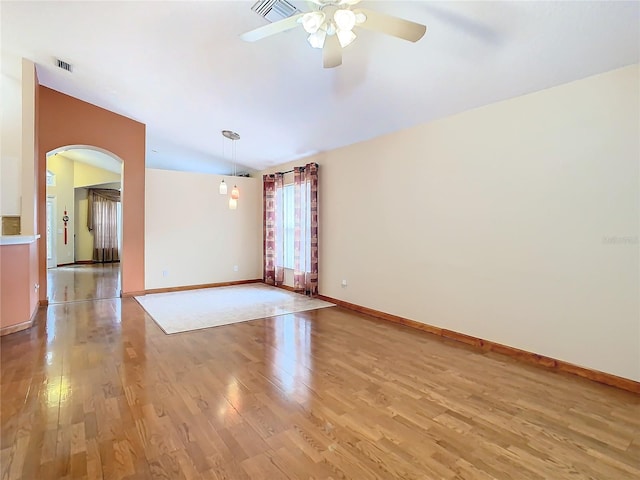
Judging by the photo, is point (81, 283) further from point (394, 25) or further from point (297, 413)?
point (394, 25)

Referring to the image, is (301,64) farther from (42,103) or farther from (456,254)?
(42,103)

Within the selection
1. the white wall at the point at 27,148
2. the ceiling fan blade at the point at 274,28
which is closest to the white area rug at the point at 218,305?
the white wall at the point at 27,148

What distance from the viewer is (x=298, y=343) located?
3684 millimetres

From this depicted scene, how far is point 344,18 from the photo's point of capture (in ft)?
6.30

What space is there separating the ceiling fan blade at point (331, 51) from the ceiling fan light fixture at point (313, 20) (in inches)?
7.9

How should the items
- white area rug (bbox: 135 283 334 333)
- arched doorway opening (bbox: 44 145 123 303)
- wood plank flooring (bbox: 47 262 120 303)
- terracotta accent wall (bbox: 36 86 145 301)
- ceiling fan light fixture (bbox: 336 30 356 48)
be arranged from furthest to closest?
arched doorway opening (bbox: 44 145 123 303)
wood plank flooring (bbox: 47 262 120 303)
terracotta accent wall (bbox: 36 86 145 301)
white area rug (bbox: 135 283 334 333)
ceiling fan light fixture (bbox: 336 30 356 48)

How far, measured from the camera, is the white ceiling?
2457 mm

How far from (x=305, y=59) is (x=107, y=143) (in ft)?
14.3

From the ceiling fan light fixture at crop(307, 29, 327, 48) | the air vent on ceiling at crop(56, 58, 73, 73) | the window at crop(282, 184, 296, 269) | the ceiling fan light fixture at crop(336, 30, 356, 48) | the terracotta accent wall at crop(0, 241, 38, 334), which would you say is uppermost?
the air vent on ceiling at crop(56, 58, 73, 73)

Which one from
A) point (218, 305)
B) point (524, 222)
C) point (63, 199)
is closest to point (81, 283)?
point (218, 305)

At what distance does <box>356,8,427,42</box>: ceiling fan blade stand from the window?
4.83 metres

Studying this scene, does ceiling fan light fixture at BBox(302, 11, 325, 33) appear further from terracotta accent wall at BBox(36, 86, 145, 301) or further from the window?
terracotta accent wall at BBox(36, 86, 145, 301)

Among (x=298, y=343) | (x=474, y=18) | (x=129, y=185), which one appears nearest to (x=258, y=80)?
(x=474, y=18)

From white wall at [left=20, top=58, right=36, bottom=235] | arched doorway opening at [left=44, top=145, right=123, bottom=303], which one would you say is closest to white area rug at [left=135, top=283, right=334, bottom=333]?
white wall at [left=20, top=58, right=36, bottom=235]
